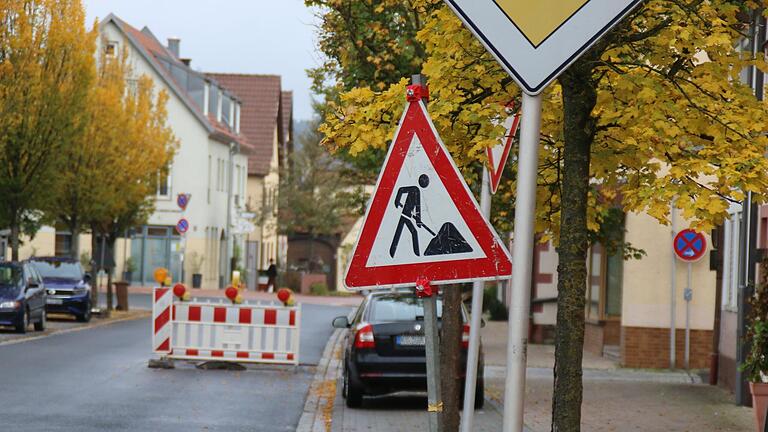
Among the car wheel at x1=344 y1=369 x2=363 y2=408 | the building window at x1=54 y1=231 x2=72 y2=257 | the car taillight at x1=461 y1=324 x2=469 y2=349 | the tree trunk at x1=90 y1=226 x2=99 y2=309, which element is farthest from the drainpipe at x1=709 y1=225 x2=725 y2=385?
the building window at x1=54 y1=231 x2=72 y2=257

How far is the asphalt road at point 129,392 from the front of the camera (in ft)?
47.8

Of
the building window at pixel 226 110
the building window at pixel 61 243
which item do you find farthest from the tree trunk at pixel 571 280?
the building window at pixel 226 110

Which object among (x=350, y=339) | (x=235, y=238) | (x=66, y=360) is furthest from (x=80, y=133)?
(x=235, y=238)

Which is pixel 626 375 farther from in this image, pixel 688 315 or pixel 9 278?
pixel 9 278

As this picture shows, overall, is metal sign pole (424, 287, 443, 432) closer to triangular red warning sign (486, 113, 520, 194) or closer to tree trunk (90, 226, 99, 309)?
triangular red warning sign (486, 113, 520, 194)

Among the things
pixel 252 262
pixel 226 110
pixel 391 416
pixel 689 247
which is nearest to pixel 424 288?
pixel 391 416

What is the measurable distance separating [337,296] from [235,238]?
816 centimetres

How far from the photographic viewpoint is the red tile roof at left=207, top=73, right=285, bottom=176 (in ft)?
264

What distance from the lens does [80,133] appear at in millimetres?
35094

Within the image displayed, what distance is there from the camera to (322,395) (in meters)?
18.9

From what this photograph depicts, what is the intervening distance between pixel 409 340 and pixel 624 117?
35.0ft

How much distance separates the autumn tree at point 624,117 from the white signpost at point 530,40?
212 cm

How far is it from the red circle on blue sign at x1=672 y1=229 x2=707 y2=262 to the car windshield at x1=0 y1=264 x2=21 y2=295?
1380cm

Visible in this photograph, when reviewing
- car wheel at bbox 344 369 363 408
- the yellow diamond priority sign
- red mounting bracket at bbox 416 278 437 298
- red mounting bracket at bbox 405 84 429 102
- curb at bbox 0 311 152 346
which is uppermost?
the yellow diamond priority sign
